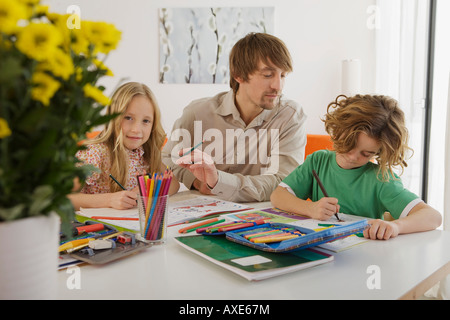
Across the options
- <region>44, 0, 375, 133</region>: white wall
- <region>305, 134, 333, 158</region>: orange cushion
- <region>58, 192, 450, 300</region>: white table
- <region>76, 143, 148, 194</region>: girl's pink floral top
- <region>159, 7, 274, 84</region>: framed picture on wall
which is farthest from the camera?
<region>159, 7, 274, 84</region>: framed picture on wall

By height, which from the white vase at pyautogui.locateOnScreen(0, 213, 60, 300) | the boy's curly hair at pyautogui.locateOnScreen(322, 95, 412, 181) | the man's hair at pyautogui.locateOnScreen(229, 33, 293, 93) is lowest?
the white vase at pyautogui.locateOnScreen(0, 213, 60, 300)

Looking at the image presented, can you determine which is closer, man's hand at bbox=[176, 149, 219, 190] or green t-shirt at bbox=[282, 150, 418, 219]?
green t-shirt at bbox=[282, 150, 418, 219]

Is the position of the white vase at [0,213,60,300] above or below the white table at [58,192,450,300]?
above

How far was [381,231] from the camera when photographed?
3.30ft

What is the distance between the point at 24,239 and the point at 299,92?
12.2 feet

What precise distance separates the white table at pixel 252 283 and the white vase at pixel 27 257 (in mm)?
148

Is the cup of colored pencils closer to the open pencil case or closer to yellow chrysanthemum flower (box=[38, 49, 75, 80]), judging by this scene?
the open pencil case

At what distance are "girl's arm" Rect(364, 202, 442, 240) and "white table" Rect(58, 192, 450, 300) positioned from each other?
0.26ft

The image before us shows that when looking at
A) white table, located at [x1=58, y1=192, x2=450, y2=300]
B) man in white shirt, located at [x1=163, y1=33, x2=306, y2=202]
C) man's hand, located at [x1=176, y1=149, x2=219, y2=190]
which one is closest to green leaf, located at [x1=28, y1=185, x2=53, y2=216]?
white table, located at [x1=58, y1=192, x2=450, y2=300]

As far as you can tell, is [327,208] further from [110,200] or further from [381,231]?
[110,200]


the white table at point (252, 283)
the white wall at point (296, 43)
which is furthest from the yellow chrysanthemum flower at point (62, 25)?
the white wall at point (296, 43)

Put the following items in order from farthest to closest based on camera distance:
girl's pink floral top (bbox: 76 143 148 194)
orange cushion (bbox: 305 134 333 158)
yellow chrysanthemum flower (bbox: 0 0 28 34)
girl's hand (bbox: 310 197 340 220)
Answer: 1. orange cushion (bbox: 305 134 333 158)
2. girl's pink floral top (bbox: 76 143 148 194)
3. girl's hand (bbox: 310 197 340 220)
4. yellow chrysanthemum flower (bbox: 0 0 28 34)

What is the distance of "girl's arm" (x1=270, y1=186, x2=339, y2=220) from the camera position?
117 cm

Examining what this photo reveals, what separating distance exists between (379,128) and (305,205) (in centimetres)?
34
